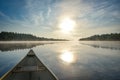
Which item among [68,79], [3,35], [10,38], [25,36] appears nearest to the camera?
[68,79]

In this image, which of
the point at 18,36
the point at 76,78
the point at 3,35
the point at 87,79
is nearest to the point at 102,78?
the point at 87,79

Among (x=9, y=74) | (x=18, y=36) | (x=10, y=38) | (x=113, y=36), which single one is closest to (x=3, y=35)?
(x=10, y=38)

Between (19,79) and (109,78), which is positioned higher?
(19,79)

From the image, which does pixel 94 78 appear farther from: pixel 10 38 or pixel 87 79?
pixel 10 38

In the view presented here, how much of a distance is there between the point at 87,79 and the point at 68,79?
1998 millimetres

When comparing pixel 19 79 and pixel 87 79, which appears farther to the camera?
pixel 87 79

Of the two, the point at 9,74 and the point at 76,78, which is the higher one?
the point at 9,74

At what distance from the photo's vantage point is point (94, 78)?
35.3ft

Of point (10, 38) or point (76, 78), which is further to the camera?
point (10, 38)

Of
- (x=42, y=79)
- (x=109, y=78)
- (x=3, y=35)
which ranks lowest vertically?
(x=109, y=78)

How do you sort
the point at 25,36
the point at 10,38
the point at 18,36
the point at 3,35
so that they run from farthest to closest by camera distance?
the point at 25,36 → the point at 18,36 → the point at 10,38 → the point at 3,35

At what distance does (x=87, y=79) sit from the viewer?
10.5 metres

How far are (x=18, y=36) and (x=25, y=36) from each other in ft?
72.8

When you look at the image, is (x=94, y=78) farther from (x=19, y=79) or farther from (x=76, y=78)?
(x=19, y=79)
